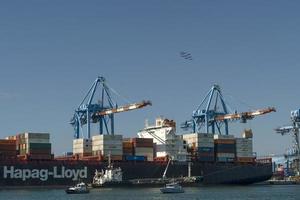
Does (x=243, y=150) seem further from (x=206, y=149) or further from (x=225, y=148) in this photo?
(x=206, y=149)

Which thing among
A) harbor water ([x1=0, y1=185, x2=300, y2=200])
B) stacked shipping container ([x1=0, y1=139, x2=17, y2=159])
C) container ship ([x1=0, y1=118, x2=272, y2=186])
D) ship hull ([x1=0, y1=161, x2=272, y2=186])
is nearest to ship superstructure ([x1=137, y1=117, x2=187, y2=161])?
container ship ([x1=0, y1=118, x2=272, y2=186])

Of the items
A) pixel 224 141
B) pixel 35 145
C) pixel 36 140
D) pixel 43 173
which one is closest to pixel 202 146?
pixel 224 141

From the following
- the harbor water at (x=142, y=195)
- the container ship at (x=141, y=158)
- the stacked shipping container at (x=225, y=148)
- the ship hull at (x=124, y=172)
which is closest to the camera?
the harbor water at (x=142, y=195)

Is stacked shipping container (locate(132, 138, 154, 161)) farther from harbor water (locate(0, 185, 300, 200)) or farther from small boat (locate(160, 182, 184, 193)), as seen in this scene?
small boat (locate(160, 182, 184, 193))

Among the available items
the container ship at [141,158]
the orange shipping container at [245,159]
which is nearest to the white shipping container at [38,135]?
the container ship at [141,158]

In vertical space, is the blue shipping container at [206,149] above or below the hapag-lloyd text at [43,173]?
above

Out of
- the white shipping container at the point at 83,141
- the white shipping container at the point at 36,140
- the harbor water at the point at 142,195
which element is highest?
the white shipping container at the point at 83,141

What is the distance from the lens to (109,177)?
106 meters

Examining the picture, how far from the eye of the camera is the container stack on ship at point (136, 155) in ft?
357

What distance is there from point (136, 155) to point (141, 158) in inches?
62.8

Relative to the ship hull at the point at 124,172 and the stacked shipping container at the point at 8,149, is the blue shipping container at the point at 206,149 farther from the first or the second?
the stacked shipping container at the point at 8,149

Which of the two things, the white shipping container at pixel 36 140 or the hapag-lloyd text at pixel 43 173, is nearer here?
the hapag-lloyd text at pixel 43 173

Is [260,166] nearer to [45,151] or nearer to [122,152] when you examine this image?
[122,152]

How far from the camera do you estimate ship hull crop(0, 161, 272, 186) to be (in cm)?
10725
